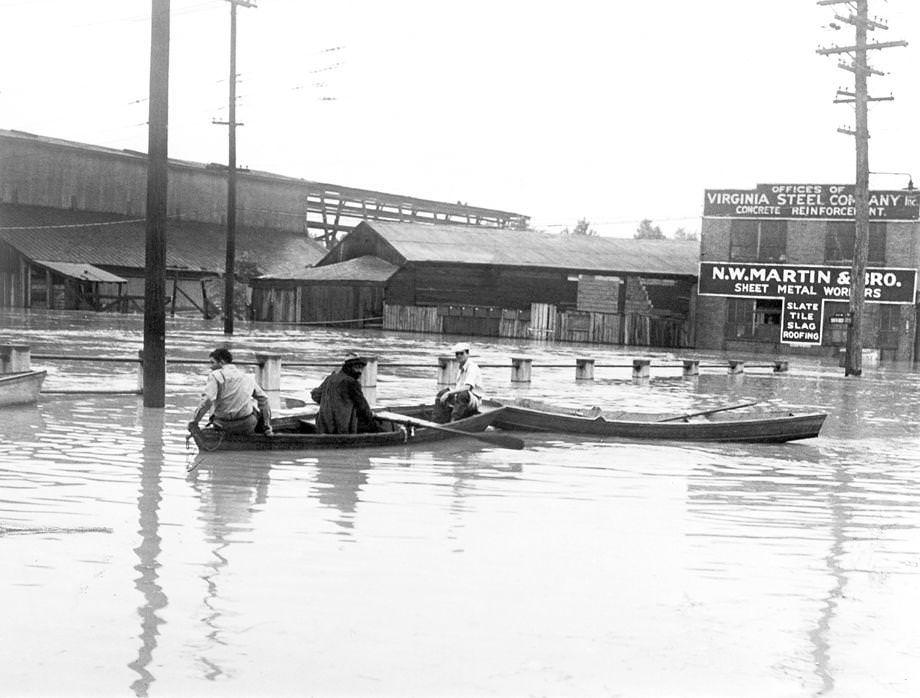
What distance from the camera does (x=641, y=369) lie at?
31.4m

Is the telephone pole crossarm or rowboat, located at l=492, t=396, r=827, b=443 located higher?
the telephone pole crossarm

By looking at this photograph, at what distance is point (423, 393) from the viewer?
2392 centimetres

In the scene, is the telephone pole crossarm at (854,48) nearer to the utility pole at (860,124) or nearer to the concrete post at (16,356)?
the utility pole at (860,124)

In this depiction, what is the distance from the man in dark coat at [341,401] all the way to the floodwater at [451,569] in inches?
20.8

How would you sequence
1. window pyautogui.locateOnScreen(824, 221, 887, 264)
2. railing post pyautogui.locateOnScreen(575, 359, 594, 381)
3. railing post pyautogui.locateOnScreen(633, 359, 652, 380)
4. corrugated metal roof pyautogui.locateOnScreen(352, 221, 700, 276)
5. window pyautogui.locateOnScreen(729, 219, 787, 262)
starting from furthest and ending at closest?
corrugated metal roof pyautogui.locateOnScreen(352, 221, 700, 276) < window pyautogui.locateOnScreen(729, 219, 787, 262) < window pyautogui.locateOnScreen(824, 221, 887, 264) < railing post pyautogui.locateOnScreen(633, 359, 652, 380) < railing post pyautogui.locateOnScreen(575, 359, 594, 381)

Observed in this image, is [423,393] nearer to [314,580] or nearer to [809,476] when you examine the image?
[809,476]

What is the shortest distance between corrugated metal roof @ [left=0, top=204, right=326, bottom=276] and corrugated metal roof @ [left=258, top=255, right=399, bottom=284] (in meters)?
3.49

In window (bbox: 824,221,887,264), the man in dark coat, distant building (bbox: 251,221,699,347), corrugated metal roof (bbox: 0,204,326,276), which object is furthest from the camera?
corrugated metal roof (bbox: 0,204,326,276)

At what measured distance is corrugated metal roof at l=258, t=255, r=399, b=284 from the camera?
60500mm

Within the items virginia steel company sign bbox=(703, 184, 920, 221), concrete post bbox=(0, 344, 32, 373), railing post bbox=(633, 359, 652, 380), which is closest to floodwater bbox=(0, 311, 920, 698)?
concrete post bbox=(0, 344, 32, 373)

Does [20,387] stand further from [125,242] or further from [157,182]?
[125,242]

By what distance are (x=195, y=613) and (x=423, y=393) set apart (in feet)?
55.6

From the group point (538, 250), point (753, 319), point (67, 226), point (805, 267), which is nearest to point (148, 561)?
point (805, 267)

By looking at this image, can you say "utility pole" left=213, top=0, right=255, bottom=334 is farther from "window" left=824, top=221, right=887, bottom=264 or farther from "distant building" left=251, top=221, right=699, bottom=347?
"window" left=824, top=221, right=887, bottom=264
